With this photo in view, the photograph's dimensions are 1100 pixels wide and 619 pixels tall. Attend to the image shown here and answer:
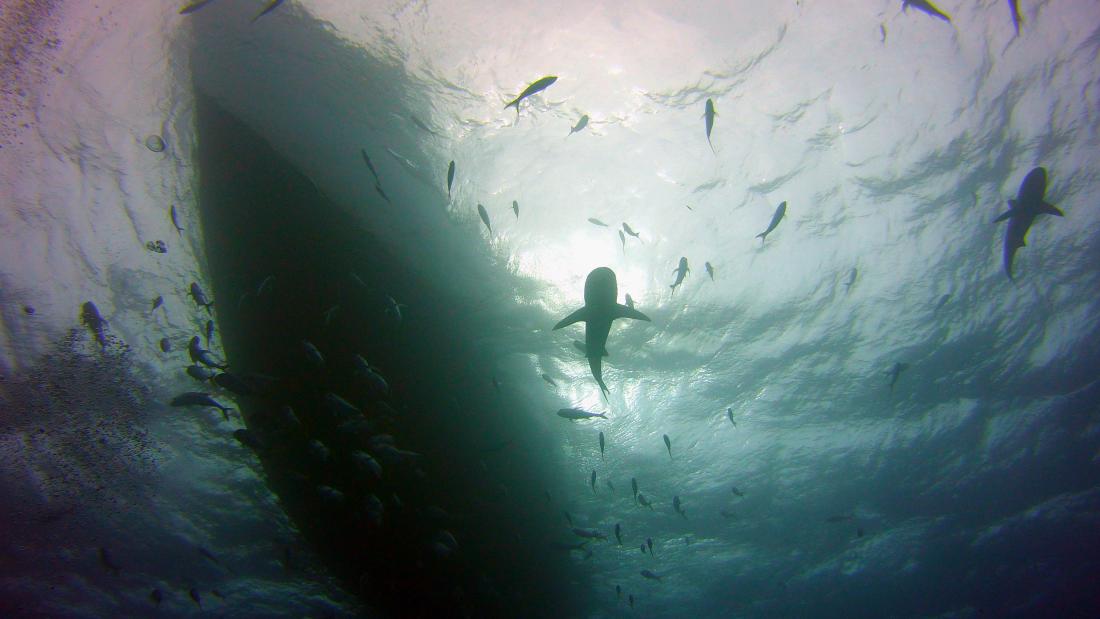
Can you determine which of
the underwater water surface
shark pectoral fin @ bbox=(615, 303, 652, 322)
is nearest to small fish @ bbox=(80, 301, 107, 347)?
the underwater water surface

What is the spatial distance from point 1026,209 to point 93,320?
17952mm

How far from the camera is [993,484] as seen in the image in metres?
21.3

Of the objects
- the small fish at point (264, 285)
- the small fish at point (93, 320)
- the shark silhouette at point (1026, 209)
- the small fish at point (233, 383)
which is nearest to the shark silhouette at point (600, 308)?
the shark silhouette at point (1026, 209)

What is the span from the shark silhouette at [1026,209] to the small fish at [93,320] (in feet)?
54.1

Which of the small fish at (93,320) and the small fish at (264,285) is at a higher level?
the small fish at (93,320)

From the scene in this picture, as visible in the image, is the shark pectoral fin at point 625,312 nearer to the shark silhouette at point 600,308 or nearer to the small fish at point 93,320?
the shark silhouette at point 600,308

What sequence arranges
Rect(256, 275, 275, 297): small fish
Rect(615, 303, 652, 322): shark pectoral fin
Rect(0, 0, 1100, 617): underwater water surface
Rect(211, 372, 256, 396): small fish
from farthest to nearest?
Rect(0, 0, 1100, 617): underwater water surface, Rect(256, 275, 275, 297): small fish, Rect(211, 372, 256, 396): small fish, Rect(615, 303, 652, 322): shark pectoral fin

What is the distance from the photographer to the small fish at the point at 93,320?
34.5 ft

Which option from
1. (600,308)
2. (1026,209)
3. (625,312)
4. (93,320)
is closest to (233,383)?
(600,308)

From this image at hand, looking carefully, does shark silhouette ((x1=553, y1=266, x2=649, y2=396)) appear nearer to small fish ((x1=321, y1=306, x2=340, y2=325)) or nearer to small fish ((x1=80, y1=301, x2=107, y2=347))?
small fish ((x1=321, y1=306, x2=340, y2=325))

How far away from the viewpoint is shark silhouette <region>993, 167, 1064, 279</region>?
5.66 m

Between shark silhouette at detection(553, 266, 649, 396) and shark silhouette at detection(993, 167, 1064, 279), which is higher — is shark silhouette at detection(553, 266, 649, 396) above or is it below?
below

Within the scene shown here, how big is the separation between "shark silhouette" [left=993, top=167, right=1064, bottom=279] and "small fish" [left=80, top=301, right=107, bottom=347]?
16.5m

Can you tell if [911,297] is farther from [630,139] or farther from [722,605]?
[722,605]
